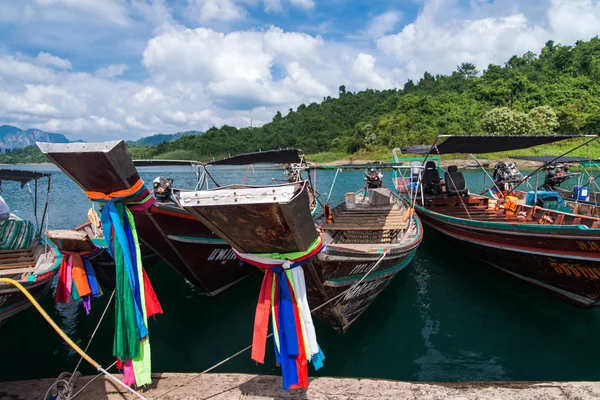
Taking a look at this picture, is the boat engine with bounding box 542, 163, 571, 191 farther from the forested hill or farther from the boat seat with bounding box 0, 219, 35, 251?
the forested hill

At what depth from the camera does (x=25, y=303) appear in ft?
19.8

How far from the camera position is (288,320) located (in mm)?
4098

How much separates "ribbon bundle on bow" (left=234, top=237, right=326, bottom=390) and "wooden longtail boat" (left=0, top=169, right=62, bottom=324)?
399cm

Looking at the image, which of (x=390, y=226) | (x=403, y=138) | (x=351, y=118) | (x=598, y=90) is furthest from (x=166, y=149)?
(x=390, y=226)

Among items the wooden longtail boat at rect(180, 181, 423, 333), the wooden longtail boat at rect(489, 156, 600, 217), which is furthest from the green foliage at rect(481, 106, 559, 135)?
the wooden longtail boat at rect(180, 181, 423, 333)

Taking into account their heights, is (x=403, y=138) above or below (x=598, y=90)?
below

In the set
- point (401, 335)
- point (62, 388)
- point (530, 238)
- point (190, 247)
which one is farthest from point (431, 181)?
point (62, 388)

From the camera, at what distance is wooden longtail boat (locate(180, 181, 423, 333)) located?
3.36 metres

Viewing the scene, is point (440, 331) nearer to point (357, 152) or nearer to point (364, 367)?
point (364, 367)

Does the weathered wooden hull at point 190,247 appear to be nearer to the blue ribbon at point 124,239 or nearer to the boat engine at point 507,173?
the blue ribbon at point 124,239

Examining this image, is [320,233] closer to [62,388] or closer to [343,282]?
[343,282]

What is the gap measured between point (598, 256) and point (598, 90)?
204 ft

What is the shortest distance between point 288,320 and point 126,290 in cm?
209

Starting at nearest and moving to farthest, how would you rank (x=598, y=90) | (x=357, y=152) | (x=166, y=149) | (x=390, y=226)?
1. (x=390, y=226)
2. (x=598, y=90)
3. (x=357, y=152)
4. (x=166, y=149)
